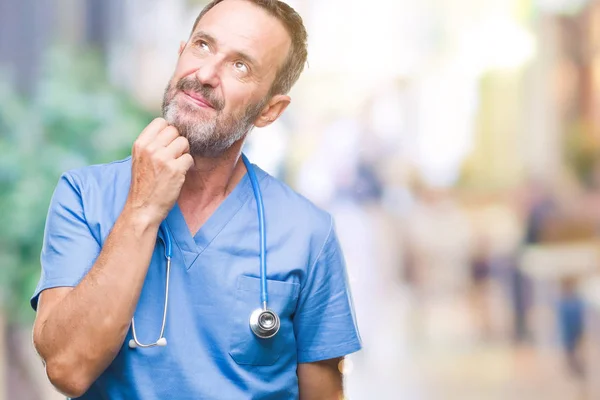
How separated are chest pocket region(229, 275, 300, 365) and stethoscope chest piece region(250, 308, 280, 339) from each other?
0.01 metres

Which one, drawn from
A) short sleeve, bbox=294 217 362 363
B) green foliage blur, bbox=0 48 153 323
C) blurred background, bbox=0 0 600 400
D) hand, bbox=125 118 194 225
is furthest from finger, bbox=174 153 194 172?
Result: blurred background, bbox=0 0 600 400

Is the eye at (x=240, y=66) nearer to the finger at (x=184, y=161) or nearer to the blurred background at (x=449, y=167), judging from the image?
the finger at (x=184, y=161)

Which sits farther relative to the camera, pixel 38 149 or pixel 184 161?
pixel 38 149

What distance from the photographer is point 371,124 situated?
6078mm

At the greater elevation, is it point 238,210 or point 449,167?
point 449,167

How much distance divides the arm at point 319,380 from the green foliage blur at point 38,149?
2.16 meters

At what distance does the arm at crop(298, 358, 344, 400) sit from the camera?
120 centimetres

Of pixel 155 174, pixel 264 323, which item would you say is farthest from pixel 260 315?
pixel 155 174

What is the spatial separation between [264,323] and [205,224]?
0.54 feet

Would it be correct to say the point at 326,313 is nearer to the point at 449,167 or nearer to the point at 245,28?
the point at 245,28

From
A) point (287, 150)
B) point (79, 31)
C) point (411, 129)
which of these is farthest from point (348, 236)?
point (79, 31)

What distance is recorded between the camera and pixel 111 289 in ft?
3.23

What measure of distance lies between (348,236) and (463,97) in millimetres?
1493

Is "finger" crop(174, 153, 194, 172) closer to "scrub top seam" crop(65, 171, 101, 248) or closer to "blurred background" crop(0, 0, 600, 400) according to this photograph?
"scrub top seam" crop(65, 171, 101, 248)
